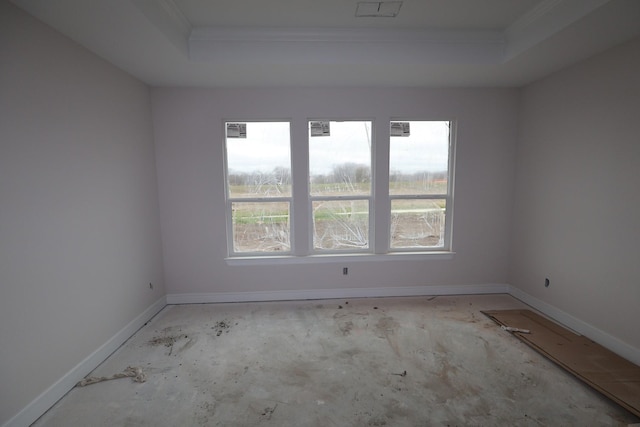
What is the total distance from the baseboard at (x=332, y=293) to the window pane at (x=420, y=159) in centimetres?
126

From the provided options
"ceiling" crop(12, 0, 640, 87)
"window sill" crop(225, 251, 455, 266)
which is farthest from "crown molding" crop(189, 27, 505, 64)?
"window sill" crop(225, 251, 455, 266)

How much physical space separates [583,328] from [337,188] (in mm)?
2826

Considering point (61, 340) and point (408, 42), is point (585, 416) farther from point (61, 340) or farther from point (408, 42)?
point (61, 340)

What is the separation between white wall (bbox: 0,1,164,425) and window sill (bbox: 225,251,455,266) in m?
1.18

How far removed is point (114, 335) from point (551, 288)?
441 cm

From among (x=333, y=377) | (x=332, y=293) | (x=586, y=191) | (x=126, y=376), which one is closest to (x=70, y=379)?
(x=126, y=376)

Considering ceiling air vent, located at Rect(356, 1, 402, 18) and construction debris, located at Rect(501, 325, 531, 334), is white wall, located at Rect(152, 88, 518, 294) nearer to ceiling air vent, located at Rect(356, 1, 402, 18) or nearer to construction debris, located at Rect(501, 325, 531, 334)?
construction debris, located at Rect(501, 325, 531, 334)

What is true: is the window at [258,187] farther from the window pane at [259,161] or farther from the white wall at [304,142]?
the white wall at [304,142]

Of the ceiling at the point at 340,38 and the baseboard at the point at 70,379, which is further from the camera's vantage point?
the ceiling at the point at 340,38

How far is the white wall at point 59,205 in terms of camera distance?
1760 mm

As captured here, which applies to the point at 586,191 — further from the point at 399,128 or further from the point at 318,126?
the point at 318,126

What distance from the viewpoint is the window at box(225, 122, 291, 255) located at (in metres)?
3.56

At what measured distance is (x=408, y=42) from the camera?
2.71 m

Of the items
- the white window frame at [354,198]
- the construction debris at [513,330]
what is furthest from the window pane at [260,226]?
the construction debris at [513,330]
